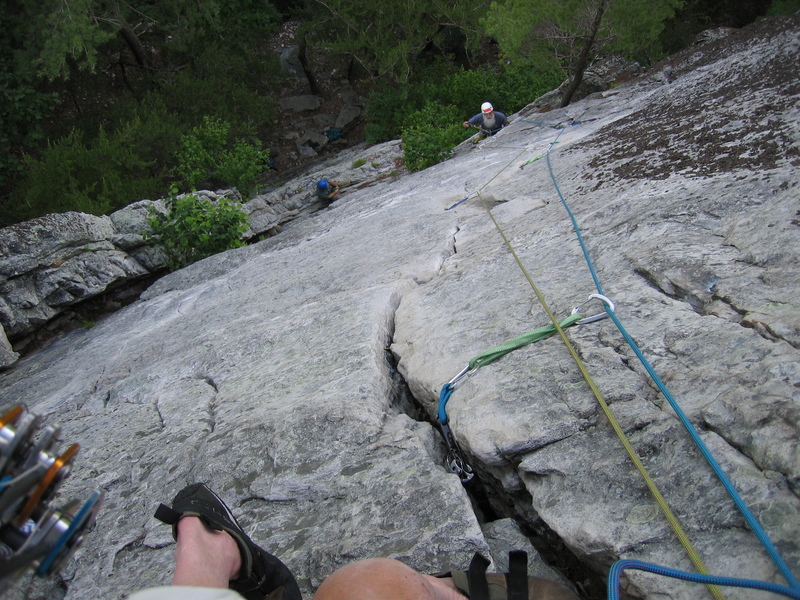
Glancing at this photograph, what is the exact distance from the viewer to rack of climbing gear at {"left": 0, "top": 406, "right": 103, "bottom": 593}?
1028 millimetres

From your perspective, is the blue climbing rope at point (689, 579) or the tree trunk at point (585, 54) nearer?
the blue climbing rope at point (689, 579)

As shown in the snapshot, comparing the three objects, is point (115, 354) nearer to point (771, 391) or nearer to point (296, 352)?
point (296, 352)

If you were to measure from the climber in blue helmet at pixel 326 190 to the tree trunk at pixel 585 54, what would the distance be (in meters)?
4.66

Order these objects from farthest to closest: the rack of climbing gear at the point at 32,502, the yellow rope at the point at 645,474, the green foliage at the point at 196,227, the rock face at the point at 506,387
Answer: the green foliage at the point at 196,227 < the rock face at the point at 506,387 < the yellow rope at the point at 645,474 < the rack of climbing gear at the point at 32,502

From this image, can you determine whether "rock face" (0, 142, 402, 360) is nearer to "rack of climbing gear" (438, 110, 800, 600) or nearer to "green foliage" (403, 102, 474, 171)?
"green foliage" (403, 102, 474, 171)

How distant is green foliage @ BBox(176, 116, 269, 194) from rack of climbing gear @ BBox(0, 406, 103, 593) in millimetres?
10632

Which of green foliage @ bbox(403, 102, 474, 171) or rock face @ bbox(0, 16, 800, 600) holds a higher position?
green foliage @ bbox(403, 102, 474, 171)

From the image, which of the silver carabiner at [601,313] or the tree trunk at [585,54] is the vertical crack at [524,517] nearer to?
the silver carabiner at [601,313]

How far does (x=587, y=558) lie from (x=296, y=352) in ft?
6.69

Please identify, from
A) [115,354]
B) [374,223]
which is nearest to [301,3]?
[374,223]

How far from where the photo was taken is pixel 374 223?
18.0 feet

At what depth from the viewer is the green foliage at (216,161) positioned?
11.5 m

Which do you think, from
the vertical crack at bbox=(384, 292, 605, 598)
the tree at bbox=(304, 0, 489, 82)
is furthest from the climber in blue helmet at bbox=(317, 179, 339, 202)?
the vertical crack at bbox=(384, 292, 605, 598)

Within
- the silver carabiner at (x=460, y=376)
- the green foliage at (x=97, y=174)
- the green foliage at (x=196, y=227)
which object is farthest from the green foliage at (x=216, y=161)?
the silver carabiner at (x=460, y=376)
